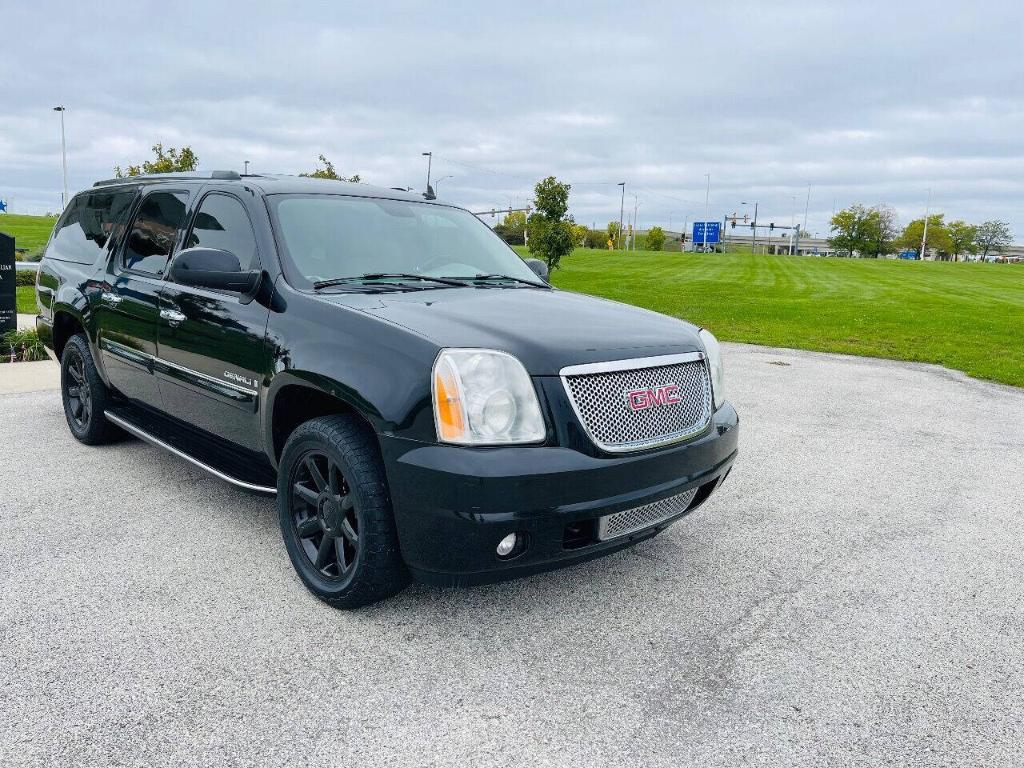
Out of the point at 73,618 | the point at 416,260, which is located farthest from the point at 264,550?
Result: the point at 416,260

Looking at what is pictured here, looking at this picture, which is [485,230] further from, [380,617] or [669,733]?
[669,733]

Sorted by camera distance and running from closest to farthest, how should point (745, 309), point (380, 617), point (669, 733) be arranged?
point (669, 733) → point (380, 617) → point (745, 309)

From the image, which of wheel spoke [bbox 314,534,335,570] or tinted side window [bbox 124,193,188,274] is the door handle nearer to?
tinted side window [bbox 124,193,188,274]

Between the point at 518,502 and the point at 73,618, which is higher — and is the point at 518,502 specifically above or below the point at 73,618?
above

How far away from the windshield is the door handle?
0.75m

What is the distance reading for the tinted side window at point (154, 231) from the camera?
4395 mm

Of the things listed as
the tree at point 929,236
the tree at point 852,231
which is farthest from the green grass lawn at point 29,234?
the tree at point 929,236

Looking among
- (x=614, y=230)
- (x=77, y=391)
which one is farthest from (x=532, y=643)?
(x=614, y=230)

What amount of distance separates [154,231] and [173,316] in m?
0.81

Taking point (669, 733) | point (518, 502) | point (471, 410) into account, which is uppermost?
point (471, 410)

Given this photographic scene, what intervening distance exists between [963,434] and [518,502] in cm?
542

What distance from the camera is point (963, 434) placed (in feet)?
21.6

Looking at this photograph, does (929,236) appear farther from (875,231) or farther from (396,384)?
(396,384)

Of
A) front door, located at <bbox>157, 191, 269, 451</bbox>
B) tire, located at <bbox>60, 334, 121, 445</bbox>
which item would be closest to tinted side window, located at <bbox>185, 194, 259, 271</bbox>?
front door, located at <bbox>157, 191, 269, 451</bbox>
